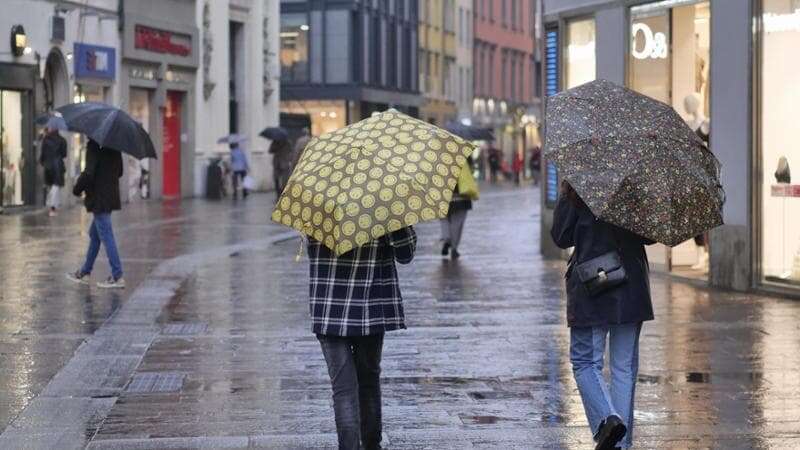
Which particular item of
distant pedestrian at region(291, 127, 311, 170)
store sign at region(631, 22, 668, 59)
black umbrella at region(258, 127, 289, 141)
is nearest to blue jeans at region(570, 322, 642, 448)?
distant pedestrian at region(291, 127, 311, 170)

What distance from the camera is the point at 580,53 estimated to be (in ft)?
70.5

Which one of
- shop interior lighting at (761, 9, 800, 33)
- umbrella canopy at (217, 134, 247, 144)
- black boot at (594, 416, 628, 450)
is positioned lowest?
black boot at (594, 416, 628, 450)

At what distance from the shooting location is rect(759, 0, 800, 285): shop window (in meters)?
16.4

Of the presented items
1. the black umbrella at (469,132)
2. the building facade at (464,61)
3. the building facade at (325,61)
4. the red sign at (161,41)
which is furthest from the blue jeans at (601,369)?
the building facade at (464,61)

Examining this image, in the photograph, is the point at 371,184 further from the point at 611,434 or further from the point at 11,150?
the point at 11,150

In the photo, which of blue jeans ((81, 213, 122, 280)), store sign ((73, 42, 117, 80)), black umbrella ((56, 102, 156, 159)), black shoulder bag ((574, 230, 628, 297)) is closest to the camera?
black shoulder bag ((574, 230, 628, 297))

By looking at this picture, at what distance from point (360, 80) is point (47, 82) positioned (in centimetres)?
2971

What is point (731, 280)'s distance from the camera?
1725 centimetres

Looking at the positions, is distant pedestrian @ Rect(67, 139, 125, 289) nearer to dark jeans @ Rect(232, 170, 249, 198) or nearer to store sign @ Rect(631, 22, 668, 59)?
store sign @ Rect(631, 22, 668, 59)

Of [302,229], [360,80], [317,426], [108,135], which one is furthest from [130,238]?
[360,80]

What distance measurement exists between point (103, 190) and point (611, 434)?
34.1ft

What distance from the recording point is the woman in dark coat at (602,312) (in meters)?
8.03

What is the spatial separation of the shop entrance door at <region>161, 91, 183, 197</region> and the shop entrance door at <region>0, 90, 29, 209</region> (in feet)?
34.2

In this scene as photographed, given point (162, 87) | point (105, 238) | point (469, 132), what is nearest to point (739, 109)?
point (105, 238)
